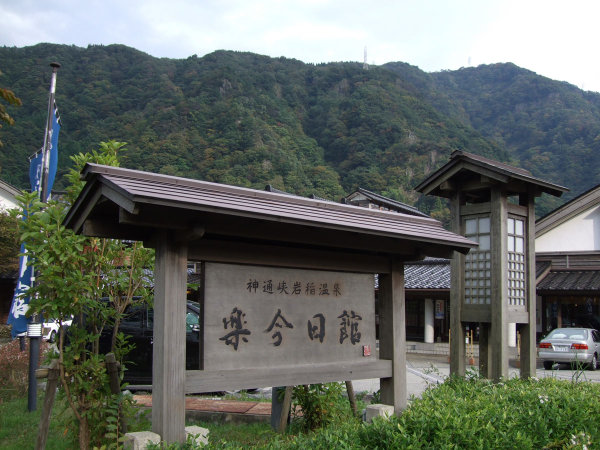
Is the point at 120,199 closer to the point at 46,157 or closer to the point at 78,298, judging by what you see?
the point at 78,298

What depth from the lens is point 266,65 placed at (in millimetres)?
83438

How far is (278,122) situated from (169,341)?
63298 millimetres

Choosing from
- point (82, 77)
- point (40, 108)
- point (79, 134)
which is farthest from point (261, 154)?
point (82, 77)

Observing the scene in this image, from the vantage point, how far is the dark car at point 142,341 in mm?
11420

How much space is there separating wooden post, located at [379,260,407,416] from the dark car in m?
5.38

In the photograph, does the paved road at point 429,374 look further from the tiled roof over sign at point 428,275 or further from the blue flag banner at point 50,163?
the blue flag banner at point 50,163

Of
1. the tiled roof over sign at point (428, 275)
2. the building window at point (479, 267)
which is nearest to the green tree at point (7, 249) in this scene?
the tiled roof over sign at point (428, 275)

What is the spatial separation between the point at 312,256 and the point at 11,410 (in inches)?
248

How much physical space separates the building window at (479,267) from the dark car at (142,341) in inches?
209

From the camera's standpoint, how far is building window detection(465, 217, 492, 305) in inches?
358

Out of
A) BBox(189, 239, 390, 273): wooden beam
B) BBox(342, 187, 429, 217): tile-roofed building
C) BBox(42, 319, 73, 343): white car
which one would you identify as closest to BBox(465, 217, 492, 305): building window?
BBox(189, 239, 390, 273): wooden beam

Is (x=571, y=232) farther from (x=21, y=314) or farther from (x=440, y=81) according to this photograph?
(x=440, y=81)

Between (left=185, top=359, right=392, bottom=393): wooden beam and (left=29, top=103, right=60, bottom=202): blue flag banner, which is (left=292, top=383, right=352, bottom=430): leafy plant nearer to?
(left=185, top=359, right=392, bottom=393): wooden beam

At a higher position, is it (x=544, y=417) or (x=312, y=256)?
(x=312, y=256)
